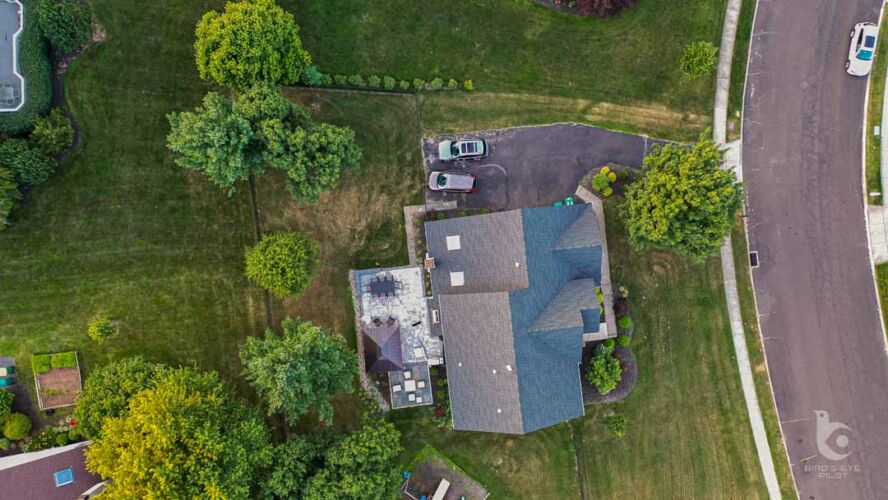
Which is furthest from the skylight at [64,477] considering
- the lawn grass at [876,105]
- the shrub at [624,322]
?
the lawn grass at [876,105]

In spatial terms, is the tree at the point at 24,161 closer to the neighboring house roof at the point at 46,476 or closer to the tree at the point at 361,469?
the neighboring house roof at the point at 46,476

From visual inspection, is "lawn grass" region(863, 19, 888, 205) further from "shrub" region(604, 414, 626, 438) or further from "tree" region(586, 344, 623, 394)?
"shrub" region(604, 414, 626, 438)

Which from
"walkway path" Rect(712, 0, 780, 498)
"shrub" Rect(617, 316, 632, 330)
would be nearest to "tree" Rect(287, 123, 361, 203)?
"shrub" Rect(617, 316, 632, 330)

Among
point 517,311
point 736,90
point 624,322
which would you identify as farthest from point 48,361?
point 736,90

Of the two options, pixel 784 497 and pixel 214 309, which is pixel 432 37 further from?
pixel 784 497

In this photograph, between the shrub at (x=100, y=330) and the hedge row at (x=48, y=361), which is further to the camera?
the hedge row at (x=48, y=361)

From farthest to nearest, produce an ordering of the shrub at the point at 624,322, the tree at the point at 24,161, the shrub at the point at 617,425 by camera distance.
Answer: the shrub at the point at 624,322 → the shrub at the point at 617,425 → the tree at the point at 24,161

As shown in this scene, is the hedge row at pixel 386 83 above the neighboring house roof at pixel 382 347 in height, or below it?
above
